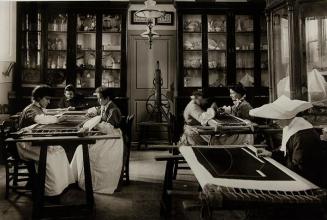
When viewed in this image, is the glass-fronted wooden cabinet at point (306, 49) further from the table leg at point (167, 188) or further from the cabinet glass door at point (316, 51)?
the table leg at point (167, 188)

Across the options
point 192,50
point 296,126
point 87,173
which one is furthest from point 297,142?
point 192,50

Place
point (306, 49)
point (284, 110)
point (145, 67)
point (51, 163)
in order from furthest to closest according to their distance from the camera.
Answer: point (145, 67)
point (306, 49)
point (51, 163)
point (284, 110)

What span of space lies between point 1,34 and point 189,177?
170 inches

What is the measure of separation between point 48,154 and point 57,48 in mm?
4109

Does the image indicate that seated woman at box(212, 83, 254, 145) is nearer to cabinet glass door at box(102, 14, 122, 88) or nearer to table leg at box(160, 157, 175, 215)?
table leg at box(160, 157, 175, 215)

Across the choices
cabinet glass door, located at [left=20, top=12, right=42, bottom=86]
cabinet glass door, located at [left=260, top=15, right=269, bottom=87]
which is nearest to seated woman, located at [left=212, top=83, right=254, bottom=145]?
cabinet glass door, located at [left=260, top=15, right=269, bottom=87]

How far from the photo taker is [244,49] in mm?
7551

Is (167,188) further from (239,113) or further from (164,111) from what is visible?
(164,111)

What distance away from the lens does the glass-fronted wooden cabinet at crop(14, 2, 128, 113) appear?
7207mm

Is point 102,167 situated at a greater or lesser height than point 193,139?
lesser

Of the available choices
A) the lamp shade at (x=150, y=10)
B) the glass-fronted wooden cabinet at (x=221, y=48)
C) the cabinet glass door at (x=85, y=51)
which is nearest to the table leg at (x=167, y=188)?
the lamp shade at (x=150, y=10)

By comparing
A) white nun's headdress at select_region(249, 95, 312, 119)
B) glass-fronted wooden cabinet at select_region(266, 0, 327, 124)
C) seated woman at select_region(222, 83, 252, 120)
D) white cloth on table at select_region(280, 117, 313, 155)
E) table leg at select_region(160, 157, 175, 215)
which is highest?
glass-fronted wooden cabinet at select_region(266, 0, 327, 124)

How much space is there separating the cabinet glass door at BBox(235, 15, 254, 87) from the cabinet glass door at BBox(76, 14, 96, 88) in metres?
2.99

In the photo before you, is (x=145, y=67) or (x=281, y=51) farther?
(x=145, y=67)
